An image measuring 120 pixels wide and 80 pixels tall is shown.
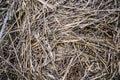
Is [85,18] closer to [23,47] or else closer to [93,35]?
[93,35]

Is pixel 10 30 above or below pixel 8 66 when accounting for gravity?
above

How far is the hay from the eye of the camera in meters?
2.03

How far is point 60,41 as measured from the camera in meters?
2.06

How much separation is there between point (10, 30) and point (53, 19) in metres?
0.30

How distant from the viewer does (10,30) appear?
2088 mm

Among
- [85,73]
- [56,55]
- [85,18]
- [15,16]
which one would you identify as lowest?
[85,73]

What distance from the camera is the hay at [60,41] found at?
2.03 metres

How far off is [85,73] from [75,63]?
9 centimetres

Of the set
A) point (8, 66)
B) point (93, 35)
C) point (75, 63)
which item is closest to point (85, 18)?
point (93, 35)

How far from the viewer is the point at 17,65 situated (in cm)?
204

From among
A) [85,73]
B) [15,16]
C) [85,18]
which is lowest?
Answer: [85,73]

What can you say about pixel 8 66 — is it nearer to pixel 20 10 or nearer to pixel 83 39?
pixel 20 10

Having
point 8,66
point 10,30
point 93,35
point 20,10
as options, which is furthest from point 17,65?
point 93,35

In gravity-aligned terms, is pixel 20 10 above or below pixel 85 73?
above
